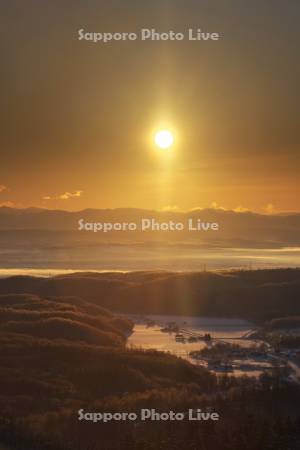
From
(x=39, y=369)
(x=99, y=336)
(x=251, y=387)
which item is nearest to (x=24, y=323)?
(x=99, y=336)

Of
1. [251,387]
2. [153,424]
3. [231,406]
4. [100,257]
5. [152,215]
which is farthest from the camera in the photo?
[100,257]

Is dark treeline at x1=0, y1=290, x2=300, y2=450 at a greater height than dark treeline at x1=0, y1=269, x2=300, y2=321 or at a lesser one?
lesser

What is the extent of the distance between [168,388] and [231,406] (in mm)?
3278

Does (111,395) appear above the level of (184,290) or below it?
below

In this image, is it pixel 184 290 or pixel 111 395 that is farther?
pixel 184 290

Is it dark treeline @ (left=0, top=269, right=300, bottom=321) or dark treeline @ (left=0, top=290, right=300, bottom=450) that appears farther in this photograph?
dark treeline @ (left=0, top=269, right=300, bottom=321)

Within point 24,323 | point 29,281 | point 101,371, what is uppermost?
point 29,281

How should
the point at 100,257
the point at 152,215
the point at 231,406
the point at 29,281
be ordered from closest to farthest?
the point at 231,406 < the point at 152,215 < the point at 29,281 < the point at 100,257

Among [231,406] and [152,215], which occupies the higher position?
[152,215]

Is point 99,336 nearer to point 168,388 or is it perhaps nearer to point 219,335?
point 219,335

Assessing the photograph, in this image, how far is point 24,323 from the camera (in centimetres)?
2808

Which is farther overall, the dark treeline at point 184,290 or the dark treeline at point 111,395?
the dark treeline at point 184,290

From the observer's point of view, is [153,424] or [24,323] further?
[24,323]

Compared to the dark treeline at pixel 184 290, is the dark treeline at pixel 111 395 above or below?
below
